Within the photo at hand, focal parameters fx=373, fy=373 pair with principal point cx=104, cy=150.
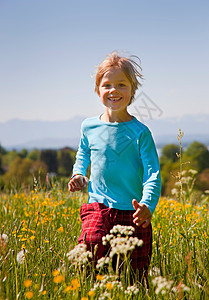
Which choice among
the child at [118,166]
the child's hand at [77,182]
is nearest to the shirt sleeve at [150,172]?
the child at [118,166]

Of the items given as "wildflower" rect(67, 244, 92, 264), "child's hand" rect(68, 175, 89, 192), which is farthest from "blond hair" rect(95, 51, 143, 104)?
"wildflower" rect(67, 244, 92, 264)

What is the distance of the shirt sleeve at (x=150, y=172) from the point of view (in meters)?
2.54

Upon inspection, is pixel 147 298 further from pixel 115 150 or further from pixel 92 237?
pixel 115 150

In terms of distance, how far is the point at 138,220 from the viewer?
2412 millimetres

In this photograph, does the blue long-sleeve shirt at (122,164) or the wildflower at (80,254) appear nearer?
the wildflower at (80,254)

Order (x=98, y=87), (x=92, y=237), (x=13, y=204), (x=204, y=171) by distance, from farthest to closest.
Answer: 1. (x=204, y=171)
2. (x=13, y=204)
3. (x=98, y=87)
4. (x=92, y=237)

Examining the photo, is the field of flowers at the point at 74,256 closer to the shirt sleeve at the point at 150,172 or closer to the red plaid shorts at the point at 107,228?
the red plaid shorts at the point at 107,228

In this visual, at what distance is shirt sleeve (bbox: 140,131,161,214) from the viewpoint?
8.32ft

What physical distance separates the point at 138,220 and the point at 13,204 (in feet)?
9.75

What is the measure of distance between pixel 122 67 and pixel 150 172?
0.85 metres

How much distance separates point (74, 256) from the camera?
2.27 metres

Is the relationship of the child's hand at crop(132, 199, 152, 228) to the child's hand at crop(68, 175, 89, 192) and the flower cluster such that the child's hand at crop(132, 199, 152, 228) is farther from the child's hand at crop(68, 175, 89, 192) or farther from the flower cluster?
the child's hand at crop(68, 175, 89, 192)

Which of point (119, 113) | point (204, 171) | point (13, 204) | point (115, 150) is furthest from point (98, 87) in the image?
point (204, 171)

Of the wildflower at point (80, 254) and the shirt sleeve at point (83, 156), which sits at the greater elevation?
the shirt sleeve at point (83, 156)
